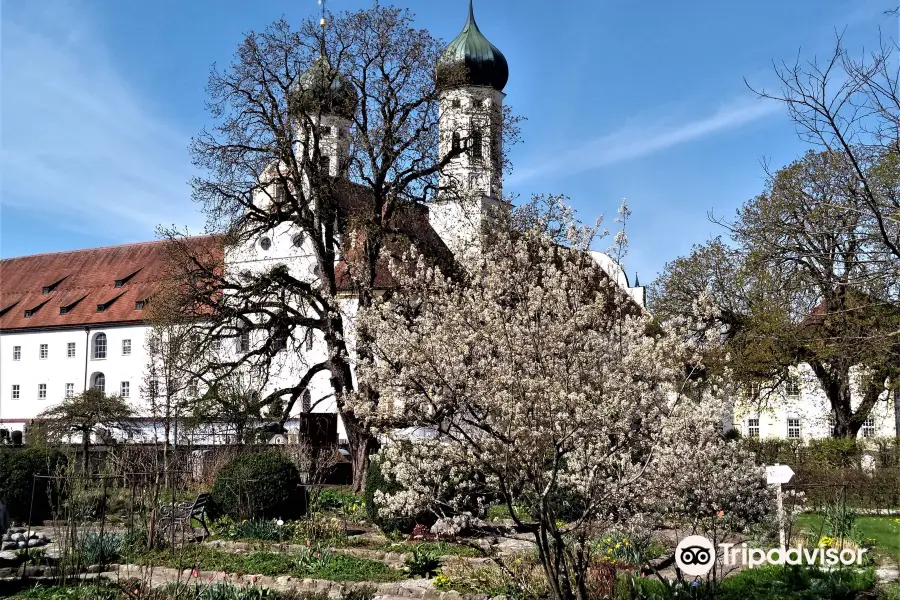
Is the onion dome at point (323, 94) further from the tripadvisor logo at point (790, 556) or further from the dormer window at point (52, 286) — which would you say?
the dormer window at point (52, 286)

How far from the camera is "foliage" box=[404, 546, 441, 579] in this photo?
10188mm

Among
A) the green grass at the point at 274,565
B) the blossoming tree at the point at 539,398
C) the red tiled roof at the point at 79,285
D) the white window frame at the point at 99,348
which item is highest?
the red tiled roof at the point at 79,285

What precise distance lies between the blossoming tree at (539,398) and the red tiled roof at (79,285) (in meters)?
39.3

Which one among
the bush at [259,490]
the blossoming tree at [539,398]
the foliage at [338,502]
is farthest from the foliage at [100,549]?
the blossoming tree at [539,398]

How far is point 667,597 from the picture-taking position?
783cm

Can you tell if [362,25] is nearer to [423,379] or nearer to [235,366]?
[235,366]

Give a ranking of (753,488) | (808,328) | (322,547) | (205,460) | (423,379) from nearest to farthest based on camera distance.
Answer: (423,379)
(753,488)
(322,547)
(808,328)
(205,460)

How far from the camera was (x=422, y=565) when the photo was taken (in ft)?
33.6

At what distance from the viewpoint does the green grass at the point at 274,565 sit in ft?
33.5

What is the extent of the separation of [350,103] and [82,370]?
30355mm

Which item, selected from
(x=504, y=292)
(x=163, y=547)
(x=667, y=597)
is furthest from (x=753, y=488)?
(x=163, y=547)

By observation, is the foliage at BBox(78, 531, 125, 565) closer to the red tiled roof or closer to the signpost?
the signpost

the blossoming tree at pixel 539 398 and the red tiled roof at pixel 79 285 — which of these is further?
the red tiled roof at pixel 79 285

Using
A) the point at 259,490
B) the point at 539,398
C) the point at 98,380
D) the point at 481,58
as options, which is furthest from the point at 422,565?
the point at 98,380
